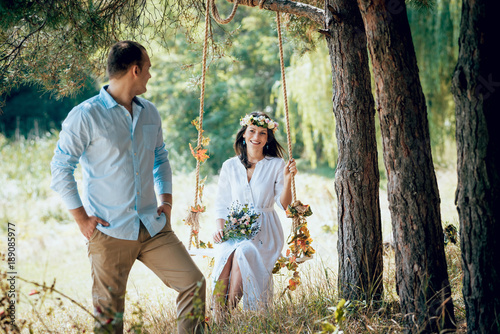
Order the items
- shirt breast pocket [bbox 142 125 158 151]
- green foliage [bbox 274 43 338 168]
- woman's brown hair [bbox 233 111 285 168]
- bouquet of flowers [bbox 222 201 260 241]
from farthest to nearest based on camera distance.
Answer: green foliage [bbox 274 43 338 168] → woman's brown hair [bbox 233 111 285 168] → bouquet of flowers [bbox 222 201 260 241] → shirt breast pocket [bbox 142 125 158 151]

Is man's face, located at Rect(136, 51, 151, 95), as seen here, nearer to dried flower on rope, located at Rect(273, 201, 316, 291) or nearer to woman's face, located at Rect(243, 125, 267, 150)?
dried flower on rope, located at Rect(273, 201, 316, 291)

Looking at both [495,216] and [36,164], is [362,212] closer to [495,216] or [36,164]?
[495,216]

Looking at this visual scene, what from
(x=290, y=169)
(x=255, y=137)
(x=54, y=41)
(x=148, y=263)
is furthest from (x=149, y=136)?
(x=54, y=41)

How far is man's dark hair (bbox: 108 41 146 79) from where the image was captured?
7.63ft

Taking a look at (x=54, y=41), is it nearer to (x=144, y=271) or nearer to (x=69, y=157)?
(x=69, y=157)

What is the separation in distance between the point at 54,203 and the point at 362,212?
270 inches

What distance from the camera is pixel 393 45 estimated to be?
89.8 inches

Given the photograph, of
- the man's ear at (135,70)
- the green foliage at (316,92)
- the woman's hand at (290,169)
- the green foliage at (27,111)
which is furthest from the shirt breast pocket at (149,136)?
the green foliage at (27,111)

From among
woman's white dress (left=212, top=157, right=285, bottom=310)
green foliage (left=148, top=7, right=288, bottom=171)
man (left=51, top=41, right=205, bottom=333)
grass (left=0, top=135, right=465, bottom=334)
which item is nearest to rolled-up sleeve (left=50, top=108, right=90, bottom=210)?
man (left=51, top=41, right=205, bottom=333)

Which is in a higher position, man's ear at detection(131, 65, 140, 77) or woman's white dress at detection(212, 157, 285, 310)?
man's ear at detection(131, 65, 140, 77)

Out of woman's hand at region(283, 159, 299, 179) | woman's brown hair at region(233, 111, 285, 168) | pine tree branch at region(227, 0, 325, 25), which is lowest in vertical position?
woman's hand at region(283, 159, 299, 179)

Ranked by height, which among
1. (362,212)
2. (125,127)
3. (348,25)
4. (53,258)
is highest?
(348,25)

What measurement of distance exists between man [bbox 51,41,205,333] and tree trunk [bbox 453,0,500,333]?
1.20m

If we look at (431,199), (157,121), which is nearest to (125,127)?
(157,121)
